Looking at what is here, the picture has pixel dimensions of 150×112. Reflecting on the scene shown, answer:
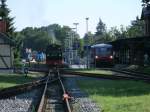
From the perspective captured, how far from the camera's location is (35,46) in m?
199

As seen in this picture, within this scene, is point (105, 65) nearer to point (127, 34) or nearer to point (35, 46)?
point (127, 34)

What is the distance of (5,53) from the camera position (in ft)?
162

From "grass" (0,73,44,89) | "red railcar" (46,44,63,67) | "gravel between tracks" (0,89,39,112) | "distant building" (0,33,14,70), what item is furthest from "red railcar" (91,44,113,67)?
"gravel between tracks" (0,89,39,112)

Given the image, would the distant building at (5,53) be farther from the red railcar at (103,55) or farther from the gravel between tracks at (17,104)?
the gravel between tracks at (17,104)

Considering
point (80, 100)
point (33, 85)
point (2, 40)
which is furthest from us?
point (2, 40)

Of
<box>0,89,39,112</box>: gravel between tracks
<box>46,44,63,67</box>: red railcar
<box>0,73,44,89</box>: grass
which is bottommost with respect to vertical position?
<box>0,89,39,112</box>: gravel between tracks

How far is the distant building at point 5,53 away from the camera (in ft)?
160

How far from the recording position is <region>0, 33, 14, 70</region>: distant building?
1923 inches

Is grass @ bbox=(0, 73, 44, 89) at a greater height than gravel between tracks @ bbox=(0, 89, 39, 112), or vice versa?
grass @ bbox=(0, 73, 44, 89)

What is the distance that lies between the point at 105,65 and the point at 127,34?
254 ft

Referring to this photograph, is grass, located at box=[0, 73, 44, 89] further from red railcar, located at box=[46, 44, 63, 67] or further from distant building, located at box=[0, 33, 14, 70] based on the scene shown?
red railcar, located at box=[46, 44, 63, 67]

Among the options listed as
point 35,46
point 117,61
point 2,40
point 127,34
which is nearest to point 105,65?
point 117,61

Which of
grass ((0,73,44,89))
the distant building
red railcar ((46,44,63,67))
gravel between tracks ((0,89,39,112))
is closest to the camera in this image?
gravel between tracks ((0,89,39,112))

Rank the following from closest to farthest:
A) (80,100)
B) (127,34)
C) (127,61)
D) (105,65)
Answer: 1. (80,100)
2. (105,65)
3. (127,61)
4. (127,34)
